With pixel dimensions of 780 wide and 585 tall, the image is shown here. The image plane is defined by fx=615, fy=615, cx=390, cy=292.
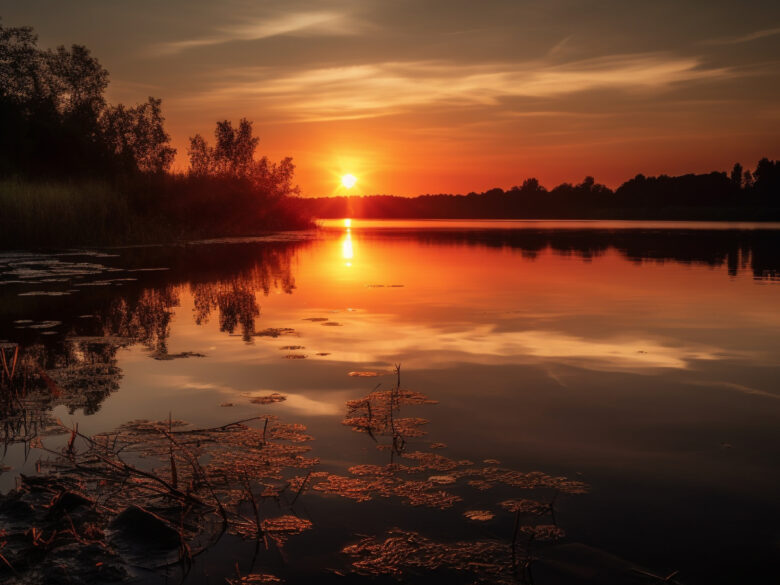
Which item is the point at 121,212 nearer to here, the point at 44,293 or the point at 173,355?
the point at 44,293

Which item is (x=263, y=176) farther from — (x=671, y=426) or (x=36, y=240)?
(x=671, y=426)

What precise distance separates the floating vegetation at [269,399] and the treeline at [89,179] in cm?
2475

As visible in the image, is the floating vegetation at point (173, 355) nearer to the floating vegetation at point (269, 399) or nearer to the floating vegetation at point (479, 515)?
the floating vegetation at point (269, 399)

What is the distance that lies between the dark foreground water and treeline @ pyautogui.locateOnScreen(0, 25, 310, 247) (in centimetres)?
1710

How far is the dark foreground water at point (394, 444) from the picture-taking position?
4.09 m

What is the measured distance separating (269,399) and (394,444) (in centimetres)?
215

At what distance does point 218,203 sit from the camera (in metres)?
51.2

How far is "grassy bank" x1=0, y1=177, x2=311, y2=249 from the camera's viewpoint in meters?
27.7

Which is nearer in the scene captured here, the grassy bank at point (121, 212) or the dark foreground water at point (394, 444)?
the dark foreground water at point (394, 444)

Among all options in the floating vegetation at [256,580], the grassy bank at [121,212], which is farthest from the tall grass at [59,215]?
the floating vegetation at [256,580]

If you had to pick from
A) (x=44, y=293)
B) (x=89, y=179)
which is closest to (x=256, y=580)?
(x=44, y=293)

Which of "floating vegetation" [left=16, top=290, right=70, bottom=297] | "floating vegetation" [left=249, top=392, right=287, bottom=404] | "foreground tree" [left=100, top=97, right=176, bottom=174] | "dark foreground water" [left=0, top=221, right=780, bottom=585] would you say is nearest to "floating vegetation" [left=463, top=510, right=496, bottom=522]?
"dark foreground water" [left=0, top=221, right=780, bottom=585]

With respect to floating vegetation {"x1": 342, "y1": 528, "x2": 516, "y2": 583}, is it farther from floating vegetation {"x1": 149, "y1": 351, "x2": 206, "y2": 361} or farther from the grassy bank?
the grassy bank

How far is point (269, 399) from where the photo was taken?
24.8 ft
